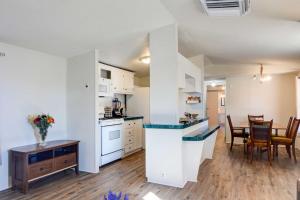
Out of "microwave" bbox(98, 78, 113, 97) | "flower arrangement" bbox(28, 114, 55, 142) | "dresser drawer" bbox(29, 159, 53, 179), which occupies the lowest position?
"dresser drawer" bbox(29, 159, 53, 179)

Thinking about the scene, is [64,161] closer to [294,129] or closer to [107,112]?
[107,112]

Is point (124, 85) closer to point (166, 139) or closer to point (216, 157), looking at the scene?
point (166, 139)

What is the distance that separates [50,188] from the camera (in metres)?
3.21

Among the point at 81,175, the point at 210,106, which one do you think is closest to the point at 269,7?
the point at 81,175

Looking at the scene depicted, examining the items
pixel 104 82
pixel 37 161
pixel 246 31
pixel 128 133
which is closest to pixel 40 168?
pixel 37 161

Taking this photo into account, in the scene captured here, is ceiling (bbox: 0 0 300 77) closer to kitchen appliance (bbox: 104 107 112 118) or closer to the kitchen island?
kitchen appliance (bbox: 104 107 112 118)

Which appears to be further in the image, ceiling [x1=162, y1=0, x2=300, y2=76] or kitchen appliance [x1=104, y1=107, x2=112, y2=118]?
kitchen appliance [x1=104, y1=107, x2=112, y2=118]

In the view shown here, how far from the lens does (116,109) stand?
5539 millimetres

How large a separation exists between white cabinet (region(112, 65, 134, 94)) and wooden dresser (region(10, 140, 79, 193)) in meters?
1.89

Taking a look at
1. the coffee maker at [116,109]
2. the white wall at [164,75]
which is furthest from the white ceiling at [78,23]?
the coffee maker at [116,109]

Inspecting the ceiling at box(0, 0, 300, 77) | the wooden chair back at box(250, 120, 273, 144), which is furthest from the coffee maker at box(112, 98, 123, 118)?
the wooden chair back at box(250, 120, 273, 144)

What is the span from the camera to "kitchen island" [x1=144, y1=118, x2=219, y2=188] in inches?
127

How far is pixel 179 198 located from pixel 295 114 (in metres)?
5.26

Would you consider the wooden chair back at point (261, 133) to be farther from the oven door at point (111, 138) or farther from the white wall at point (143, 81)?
the white wall at point (143, 81)
